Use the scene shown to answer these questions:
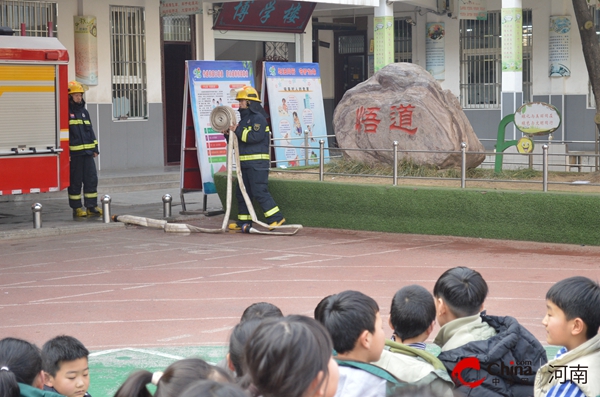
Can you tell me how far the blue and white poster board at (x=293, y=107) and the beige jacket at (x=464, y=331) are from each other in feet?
38.6

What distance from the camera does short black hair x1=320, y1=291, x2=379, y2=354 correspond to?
11.4 feet

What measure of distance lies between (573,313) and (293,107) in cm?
1386

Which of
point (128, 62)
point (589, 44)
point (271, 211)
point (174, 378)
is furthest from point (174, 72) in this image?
point (174, 378)

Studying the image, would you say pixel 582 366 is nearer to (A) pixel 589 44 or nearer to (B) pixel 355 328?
(B) pixel 355 328

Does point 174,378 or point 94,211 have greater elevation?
point 174,378

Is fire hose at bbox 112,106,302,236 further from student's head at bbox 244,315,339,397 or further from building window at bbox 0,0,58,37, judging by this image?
student's head at bbox 244,315,339,397

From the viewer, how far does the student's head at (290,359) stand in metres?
2.50

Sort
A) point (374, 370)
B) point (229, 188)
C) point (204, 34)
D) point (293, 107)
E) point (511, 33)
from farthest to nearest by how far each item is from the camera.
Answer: point (204, 34) < point (511, 33) < point (293, 107) < point (229, 188) < point (374, 370)

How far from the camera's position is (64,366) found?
164 inches

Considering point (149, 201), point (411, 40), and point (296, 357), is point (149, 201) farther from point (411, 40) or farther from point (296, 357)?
point (296, 357)

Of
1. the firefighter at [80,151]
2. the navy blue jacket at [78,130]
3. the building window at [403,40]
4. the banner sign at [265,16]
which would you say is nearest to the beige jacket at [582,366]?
the firefighter at [80,151]

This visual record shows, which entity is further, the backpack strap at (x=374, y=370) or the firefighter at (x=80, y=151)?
the firefighter at (x=80, y=151)

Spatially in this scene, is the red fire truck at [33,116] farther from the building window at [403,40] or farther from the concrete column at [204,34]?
the building window at [403,40]

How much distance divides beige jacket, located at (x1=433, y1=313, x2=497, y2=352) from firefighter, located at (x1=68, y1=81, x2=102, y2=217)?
11.0m
